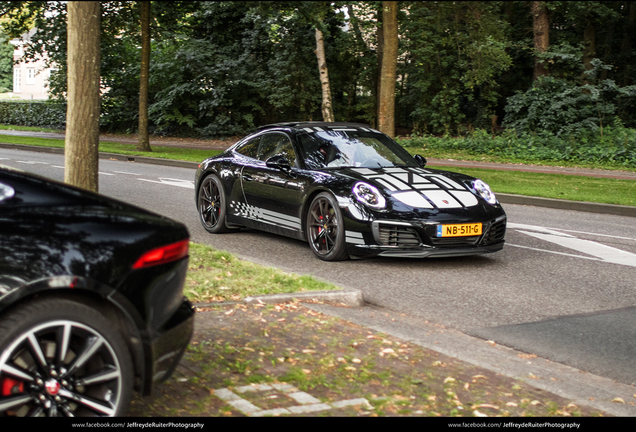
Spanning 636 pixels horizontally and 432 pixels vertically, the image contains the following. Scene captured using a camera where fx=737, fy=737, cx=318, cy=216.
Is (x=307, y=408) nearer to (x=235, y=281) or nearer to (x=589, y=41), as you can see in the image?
(x=235, y=281)

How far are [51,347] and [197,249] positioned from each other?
4994 mm

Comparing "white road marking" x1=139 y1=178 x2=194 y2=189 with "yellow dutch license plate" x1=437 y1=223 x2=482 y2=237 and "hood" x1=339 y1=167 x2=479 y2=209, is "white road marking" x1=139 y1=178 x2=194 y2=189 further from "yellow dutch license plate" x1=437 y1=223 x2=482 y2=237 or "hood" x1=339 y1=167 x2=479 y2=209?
"yellow dutch license plate" x1=437 y1=223 x2=482 y2=237

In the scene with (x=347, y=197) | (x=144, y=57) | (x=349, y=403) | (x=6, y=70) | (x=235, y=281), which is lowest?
(x=349, y=403)

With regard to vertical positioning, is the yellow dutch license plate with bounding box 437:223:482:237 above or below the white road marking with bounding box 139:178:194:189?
above

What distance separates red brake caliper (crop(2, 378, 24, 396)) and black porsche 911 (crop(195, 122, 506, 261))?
518cm

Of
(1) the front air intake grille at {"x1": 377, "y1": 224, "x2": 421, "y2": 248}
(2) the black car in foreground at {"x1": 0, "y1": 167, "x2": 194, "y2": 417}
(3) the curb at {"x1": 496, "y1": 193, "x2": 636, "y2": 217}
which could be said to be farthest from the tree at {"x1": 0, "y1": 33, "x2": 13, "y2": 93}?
(2) the black car in foreground at {"x1": 0, "y1": 167, "x2": 194, "y2": 417}

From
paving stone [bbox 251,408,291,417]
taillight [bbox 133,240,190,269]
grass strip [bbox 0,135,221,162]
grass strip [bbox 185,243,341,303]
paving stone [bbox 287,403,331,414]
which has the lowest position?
paving stone [bbox 287,403,331,414]

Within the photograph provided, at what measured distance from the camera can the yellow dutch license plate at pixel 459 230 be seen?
25.6 ft

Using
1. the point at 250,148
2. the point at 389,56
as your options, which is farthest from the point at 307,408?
the point at 389,56

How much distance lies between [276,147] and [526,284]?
3.62 metres

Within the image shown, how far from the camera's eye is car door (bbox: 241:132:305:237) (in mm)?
8828

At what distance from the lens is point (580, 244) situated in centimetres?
998

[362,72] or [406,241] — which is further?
[362,72]

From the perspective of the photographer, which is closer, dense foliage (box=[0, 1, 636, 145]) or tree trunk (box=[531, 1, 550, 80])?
dense foliage (box=[0, 1, 636, 145])
